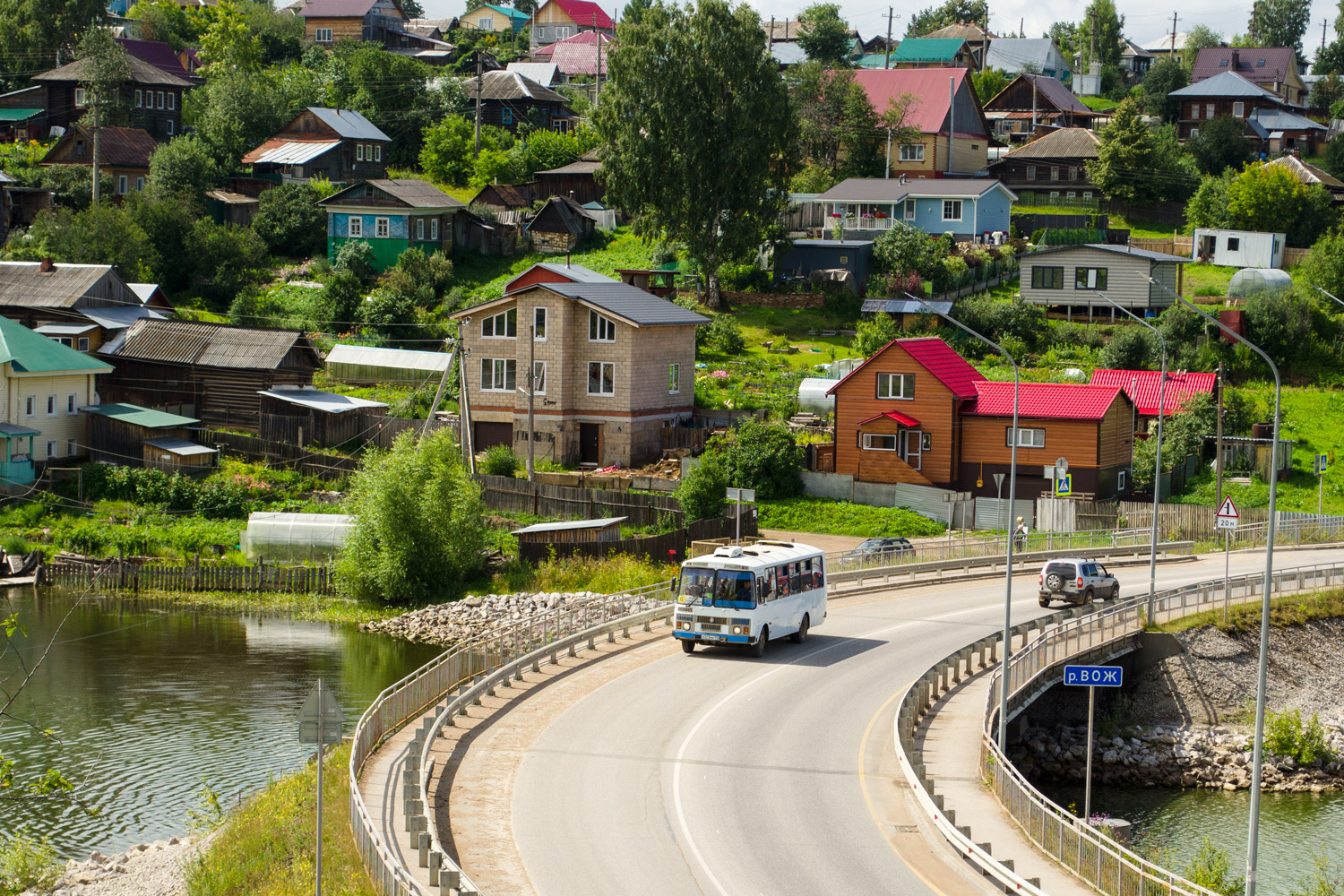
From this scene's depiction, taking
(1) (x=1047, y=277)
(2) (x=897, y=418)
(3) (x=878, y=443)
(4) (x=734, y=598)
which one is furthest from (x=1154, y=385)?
(4) (x=734, y=598)

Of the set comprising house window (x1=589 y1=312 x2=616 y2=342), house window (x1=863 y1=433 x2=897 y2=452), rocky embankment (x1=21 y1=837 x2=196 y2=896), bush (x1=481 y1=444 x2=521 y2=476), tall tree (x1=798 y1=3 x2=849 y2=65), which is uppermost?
tall tree (x1=798 y1=3 x2=849 y2=65)

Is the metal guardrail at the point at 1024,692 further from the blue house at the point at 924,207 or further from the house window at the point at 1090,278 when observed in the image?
the blue house at the point at 924,207

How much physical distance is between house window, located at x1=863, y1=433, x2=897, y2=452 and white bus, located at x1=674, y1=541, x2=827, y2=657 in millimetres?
26826

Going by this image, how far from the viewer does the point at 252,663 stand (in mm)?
44188

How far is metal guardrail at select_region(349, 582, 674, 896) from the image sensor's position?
759 inches

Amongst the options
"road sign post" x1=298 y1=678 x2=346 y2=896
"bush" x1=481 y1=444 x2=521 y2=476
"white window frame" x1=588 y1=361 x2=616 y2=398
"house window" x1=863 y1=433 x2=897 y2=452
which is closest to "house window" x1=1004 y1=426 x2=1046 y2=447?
"house window" x1=863 y1=433 x2=897 y2=452

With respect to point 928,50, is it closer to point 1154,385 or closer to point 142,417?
point 1154,385

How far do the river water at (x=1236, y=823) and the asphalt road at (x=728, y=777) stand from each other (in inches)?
237

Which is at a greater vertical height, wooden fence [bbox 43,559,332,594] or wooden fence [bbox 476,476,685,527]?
wooden fence [bbox 476,476,685,527]

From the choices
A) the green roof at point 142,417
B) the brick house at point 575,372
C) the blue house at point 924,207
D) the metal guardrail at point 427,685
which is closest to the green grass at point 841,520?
the brick house at point 575,372

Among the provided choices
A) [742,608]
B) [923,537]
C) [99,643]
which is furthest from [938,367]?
[99,643]

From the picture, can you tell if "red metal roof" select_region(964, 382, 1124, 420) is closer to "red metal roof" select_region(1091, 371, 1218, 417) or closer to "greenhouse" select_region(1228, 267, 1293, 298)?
"red metal roof" select_region(1091, 371, 1218, 417)

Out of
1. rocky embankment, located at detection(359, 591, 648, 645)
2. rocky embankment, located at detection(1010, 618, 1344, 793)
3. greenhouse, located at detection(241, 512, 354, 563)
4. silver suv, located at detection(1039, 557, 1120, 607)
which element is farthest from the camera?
greenhouse, located at detection(241, 512, 354, 563)

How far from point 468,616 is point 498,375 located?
21.4m
